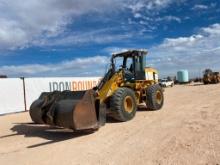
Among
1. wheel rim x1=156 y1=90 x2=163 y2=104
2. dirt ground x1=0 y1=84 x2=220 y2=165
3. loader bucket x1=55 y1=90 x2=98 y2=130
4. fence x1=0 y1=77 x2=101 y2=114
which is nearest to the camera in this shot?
dirt ground x1=0 y1=84 x2=220 y2=165

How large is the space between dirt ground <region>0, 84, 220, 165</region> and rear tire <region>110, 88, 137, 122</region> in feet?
0.98

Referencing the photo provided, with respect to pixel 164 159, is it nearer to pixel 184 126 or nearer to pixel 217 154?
pixel 217 154

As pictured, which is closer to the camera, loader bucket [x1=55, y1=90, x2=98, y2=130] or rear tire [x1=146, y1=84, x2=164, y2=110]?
loader bucket [x1=55, y1=90, x2=98, y2=130]

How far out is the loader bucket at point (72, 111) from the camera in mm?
8485

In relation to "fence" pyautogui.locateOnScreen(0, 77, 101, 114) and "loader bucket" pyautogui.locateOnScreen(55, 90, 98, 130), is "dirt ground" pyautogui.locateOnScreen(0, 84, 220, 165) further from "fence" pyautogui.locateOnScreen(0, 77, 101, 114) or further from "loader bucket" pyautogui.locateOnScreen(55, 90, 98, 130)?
"fence" pyautogui.locateOnScreen(0, 77, 101, 114)

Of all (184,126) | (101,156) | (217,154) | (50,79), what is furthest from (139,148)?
(50,79)

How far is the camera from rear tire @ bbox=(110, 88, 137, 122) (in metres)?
10.6

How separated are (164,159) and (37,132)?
16.9 feet

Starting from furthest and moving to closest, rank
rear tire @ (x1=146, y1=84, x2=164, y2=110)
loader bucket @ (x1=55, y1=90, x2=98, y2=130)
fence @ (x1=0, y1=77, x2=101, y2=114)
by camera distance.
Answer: fence @ (x1=0, y1=77, x2=101, y2=114) < rear tire @ (x1=146, y1=84, x2=164, y2=110) < loader bucket @ (x1=55, y1=90, x2=98, y2=130)

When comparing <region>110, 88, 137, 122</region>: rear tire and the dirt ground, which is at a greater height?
<region>110, 88, 137, 122</region>: rear tire

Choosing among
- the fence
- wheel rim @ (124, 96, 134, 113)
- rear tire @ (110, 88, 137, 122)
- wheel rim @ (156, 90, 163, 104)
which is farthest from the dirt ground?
the fence

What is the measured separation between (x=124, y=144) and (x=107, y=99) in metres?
3.72

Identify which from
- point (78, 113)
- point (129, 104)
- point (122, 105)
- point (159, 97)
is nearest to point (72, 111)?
point (78, 113)

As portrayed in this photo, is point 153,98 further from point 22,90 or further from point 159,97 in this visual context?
point 22,90
